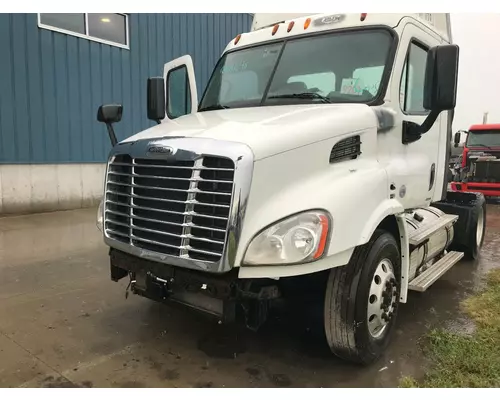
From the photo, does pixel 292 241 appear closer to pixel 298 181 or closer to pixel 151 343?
pixel 298 181

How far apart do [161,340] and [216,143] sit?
186cm

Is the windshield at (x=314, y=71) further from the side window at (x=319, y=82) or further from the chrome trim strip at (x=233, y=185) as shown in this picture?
the chrome trim strip at (x=233, y=185)

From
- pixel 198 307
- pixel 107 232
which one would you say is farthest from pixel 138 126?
pixel 198 307

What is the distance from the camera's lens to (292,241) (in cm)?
264

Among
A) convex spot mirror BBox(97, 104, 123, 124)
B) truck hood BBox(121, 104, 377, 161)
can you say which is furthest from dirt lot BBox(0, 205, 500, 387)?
convex spot mirror BBox(97, 104, 123, 124)

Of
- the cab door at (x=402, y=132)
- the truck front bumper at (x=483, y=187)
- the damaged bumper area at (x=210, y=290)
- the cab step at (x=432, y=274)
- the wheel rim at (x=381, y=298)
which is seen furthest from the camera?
the truck front bumper at (x=483, y=187)

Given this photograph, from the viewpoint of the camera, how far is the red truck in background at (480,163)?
12711mm

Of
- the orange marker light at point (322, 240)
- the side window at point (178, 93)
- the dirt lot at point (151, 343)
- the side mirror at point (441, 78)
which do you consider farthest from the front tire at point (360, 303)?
the side window at point (178, 93)

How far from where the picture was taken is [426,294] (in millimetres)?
4965

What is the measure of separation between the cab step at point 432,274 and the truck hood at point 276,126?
1.62m

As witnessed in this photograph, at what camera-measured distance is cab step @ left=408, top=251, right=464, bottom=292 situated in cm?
399

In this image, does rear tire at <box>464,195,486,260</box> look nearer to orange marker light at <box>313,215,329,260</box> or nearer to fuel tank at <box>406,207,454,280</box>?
fuel tank at <box>406,207,454,280</box>

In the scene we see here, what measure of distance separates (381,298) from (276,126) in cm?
155
